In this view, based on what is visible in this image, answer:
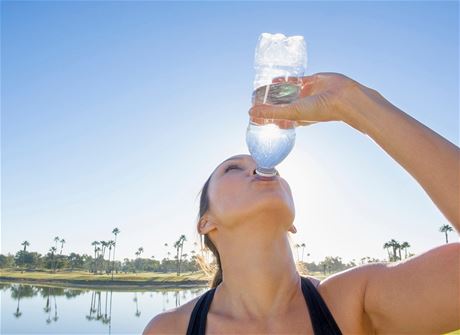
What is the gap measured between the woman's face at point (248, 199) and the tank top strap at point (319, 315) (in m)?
0.48

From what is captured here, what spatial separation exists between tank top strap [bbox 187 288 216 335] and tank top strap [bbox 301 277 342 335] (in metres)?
0.62

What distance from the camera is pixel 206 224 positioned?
2877 mm

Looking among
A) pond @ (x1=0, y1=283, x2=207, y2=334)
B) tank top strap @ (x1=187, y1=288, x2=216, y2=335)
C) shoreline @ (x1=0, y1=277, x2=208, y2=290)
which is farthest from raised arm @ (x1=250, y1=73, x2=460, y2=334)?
shoreline @ (x1=0, y1=277, x2=208, y2=290)

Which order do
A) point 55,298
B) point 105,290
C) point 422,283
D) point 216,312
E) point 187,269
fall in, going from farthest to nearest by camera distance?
1. point 187,269
2. point 105,290
3. point 55,298
4. point 216,312
5. point 422,283

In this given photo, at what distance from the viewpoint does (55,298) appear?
4653 cm

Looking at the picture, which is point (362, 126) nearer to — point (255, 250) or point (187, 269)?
point (255, 250)

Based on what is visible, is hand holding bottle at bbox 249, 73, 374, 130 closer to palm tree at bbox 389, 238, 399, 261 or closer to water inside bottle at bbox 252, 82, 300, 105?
water inside bottle at bbox 252, 82, 300, 105

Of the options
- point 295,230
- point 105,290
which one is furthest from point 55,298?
point 295,230

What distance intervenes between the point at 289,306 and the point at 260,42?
2.10 m

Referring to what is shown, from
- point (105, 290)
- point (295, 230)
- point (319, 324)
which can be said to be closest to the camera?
point (319, 324)

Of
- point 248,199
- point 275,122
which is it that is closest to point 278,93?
point 275,122

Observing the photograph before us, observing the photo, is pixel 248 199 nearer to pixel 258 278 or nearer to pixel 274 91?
pixel 258 278

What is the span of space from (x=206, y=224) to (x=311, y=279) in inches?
33.0

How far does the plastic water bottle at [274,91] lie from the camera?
2.47 metres
